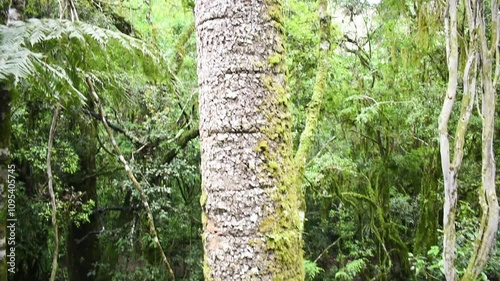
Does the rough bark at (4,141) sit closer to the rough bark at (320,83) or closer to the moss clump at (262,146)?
the rough bark at (320,83)

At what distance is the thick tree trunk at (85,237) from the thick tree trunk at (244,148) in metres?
5.98

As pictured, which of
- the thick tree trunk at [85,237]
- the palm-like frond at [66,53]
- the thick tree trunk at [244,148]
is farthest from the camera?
the thick tree trunk at [85,237]

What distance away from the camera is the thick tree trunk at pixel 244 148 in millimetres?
899

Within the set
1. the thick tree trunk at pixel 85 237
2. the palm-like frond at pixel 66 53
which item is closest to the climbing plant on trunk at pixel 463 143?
the palm-like frond at pixel 66 53

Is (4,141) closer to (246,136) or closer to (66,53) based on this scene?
(66,53)

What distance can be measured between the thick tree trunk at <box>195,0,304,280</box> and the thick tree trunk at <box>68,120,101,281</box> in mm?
5977

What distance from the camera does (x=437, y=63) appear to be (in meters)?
6.81

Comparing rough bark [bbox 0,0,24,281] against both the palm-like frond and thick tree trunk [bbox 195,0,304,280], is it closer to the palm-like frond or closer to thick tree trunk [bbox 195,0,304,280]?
the palm-like frond

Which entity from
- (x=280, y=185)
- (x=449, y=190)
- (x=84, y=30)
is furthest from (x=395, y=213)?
(x=280, y=185)

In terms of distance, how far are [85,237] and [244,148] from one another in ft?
22.2

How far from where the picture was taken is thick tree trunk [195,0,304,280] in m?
0.90

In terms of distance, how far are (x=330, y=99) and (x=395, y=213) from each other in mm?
2960

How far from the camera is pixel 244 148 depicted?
0.91 m

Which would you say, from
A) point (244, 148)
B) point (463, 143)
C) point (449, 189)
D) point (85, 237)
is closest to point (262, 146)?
point (244, 148)
